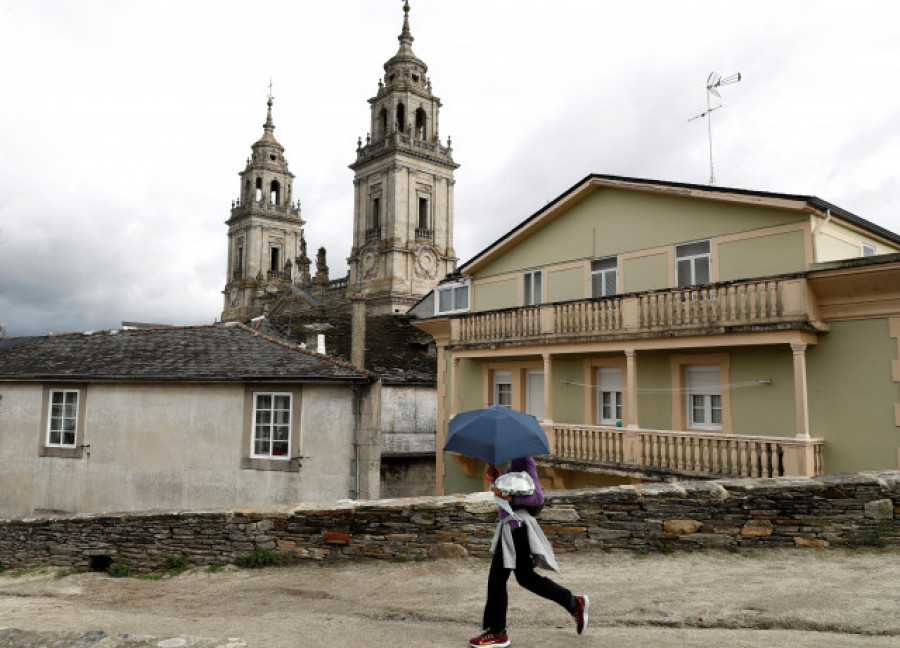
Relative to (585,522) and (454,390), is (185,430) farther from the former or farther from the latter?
(585,522)

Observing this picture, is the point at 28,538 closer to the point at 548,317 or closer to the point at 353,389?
the point at 353,389

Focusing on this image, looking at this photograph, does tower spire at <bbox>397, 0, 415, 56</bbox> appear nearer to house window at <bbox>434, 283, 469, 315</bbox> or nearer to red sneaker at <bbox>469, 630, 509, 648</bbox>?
house window at <bbox>434, 283, 469, 315</bbox>

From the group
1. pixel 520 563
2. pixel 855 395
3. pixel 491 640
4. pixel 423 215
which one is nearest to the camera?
pixel 491 640

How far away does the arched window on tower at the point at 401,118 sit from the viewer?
177 ft

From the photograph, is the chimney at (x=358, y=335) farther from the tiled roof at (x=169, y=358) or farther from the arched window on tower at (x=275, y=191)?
the arched window on tower at (x=275, y=191)

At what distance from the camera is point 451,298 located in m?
21.7

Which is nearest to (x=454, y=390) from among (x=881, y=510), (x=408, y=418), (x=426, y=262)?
(x=408, y=418)

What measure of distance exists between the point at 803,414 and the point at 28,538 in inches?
546

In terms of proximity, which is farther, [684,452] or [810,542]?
[684,452]

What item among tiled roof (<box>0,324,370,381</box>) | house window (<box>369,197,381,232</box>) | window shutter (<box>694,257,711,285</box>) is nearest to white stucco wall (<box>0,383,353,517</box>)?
tiled roof (<box>0,324,370,381</box>)

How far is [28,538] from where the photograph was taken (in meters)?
10.2

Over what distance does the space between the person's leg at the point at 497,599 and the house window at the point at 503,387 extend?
14067 millimetres

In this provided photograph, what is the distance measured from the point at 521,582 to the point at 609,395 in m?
12.0

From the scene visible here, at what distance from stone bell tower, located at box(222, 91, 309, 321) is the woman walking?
72.6 m
